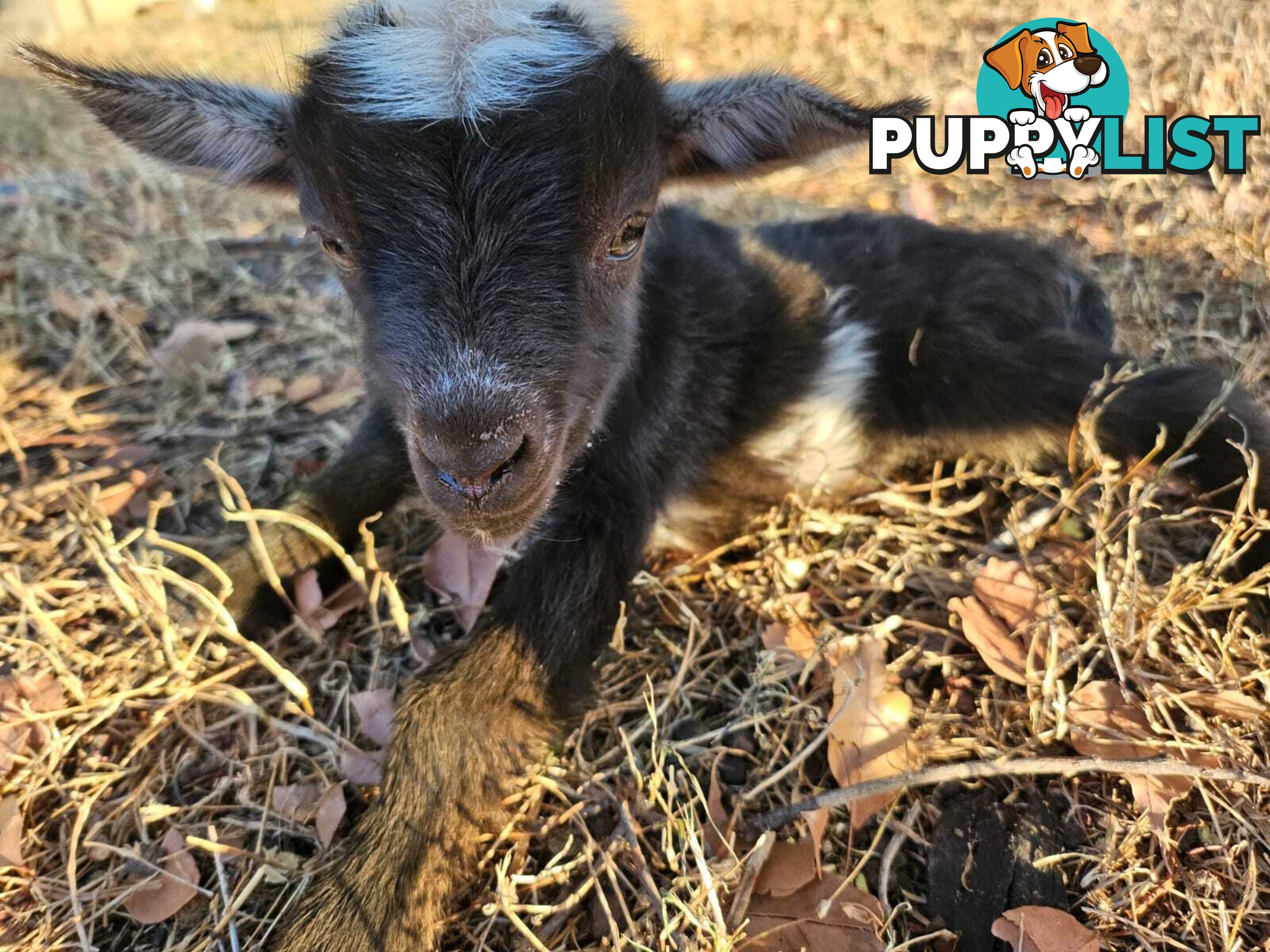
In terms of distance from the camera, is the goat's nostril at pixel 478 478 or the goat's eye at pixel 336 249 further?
the goat's eye at pixel 336 249

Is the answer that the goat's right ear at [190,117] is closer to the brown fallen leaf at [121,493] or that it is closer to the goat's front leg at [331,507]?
the goat's front leg at [331,507]

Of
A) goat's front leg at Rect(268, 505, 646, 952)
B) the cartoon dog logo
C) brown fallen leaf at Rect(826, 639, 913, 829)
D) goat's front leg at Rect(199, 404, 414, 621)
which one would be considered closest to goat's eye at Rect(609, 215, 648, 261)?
goat's front leg at Rect(268, 505, 646, 952)

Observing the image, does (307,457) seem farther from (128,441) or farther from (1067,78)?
(1067,78)

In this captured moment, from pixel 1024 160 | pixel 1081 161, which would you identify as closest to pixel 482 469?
pixel 1024 160

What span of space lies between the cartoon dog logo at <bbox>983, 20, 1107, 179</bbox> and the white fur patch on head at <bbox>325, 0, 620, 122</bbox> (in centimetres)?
319

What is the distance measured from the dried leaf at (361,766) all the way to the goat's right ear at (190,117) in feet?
5.94

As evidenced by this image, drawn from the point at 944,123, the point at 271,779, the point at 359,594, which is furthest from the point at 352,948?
the point at 944,123

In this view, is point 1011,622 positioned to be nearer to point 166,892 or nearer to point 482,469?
point 482,469

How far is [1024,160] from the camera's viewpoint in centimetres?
491

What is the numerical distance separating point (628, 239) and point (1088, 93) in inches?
150

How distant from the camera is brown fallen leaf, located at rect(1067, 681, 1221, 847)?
2.07 m

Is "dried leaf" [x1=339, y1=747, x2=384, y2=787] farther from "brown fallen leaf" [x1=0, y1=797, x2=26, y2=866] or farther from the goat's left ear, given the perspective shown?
the goat's left ear

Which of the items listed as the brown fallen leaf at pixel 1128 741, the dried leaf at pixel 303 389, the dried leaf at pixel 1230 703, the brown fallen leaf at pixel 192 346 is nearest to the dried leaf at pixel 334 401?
the dried leaf at pixel 303 389

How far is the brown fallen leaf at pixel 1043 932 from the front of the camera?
73.4 inches
